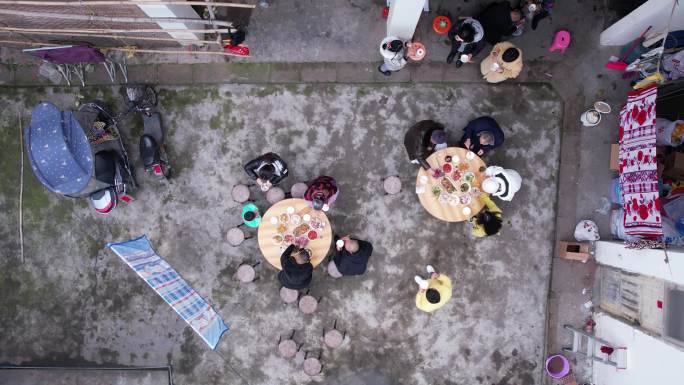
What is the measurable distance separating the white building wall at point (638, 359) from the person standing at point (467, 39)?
6.01m

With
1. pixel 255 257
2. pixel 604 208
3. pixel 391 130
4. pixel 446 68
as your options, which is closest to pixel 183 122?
pixel 255 257

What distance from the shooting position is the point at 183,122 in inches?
359

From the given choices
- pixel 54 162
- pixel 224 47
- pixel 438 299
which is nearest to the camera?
pixel 54 162

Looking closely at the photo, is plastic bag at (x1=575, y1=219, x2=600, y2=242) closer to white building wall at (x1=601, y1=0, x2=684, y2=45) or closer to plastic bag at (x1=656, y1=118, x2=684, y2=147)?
plastic bag at (x1=656, y1=118, x2=684, y2=147)

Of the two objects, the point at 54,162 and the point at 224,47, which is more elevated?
the point at 224,47

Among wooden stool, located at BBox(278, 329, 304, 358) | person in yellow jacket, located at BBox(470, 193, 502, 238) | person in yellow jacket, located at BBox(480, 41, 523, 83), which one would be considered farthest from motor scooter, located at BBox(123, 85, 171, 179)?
person in yellow jacket, located at BBox(480, 41, 523, 83)

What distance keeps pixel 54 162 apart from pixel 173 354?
15.4 feet

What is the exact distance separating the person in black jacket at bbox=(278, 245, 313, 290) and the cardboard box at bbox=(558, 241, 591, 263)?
5275 mm

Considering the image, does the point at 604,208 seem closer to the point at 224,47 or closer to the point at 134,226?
the point at 224,47

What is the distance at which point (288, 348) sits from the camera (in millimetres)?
8914

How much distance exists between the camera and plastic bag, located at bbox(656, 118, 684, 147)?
7.98 meters

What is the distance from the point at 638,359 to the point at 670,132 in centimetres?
427

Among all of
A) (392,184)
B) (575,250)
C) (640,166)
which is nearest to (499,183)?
(392,184)

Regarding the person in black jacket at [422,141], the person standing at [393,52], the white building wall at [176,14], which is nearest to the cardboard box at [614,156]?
the person in black jacket at [422,141]
